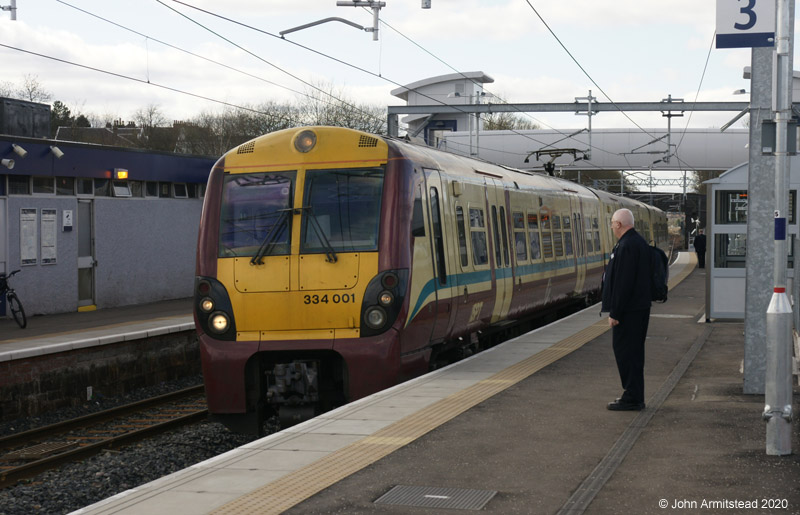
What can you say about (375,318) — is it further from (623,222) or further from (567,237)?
(567,237)

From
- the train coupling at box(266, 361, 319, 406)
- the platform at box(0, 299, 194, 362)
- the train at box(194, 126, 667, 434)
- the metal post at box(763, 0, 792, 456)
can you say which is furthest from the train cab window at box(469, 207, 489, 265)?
the platform at box(0, 299, 194, 362)

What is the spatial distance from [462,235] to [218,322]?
130 inches

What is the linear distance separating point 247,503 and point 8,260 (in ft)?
48.0

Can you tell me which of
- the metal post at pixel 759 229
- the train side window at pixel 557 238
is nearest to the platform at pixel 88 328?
the train side window at pixel 557 238

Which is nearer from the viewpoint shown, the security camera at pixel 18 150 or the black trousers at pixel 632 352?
the black trousers at pixel 632 352

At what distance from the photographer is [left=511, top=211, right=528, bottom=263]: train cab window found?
48.1 feet

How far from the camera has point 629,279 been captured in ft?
28.0

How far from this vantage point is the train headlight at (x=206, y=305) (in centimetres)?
978

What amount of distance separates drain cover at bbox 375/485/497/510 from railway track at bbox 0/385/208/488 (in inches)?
199

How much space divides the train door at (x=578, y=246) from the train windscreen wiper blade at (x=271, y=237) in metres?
10.7

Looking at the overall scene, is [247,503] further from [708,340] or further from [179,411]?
[708,340]

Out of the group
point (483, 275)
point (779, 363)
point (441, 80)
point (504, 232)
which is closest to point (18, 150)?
point (504, 232)

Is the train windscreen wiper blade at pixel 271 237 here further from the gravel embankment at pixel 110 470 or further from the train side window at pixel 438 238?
the gravel embankment at pixel 110 470

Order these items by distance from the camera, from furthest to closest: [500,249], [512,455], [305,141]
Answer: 1. [500,249]
2. [305,141]
3. [512,455]
